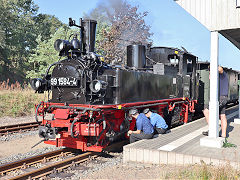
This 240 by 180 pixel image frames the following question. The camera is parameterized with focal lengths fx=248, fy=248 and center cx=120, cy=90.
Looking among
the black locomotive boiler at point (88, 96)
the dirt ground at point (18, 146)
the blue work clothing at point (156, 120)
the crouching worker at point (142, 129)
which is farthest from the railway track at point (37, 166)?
the blue work clothing at point (156, 120)

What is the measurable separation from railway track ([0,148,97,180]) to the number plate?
1.70 m

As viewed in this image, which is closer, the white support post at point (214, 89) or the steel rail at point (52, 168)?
the steel rail at point (52, 168)

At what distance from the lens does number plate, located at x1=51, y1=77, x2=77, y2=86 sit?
19.5 ft

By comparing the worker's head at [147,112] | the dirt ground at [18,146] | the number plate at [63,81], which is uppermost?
the number plate at [63,81]

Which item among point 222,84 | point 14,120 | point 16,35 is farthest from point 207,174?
point 16,35

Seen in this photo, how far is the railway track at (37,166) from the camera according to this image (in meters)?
4.73

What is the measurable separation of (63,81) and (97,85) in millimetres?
1096

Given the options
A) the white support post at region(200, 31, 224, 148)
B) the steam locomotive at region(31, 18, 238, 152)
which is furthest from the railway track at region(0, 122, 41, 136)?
the white support post at region(200, 31, 224, 148)

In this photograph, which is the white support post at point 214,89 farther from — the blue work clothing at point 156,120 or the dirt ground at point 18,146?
the dirt ground at point 18,146

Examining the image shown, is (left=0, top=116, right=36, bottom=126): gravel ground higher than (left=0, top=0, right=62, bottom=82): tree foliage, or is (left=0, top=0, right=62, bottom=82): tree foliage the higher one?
(left=0, top=0, right=62, bottom=82): tree foliage

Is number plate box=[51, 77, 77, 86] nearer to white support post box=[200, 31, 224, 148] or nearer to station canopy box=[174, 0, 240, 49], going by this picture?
station canopy box=[174, 0, 240, 49]

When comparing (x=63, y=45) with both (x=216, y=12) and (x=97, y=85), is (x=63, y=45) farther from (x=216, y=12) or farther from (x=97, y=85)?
(x=216, y=12)

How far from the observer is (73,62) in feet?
20.1

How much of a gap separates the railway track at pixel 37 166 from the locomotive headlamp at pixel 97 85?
5.31 ft
